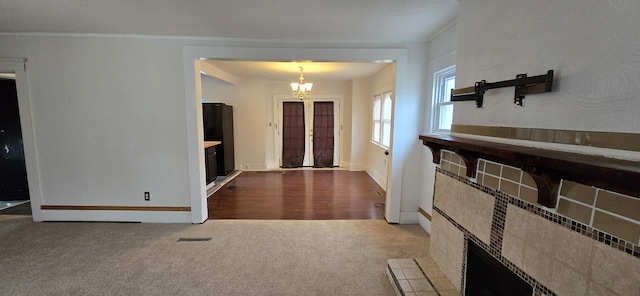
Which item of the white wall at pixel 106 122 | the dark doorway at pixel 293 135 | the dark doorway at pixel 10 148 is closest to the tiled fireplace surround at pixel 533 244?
the white wall at pixel 106 122

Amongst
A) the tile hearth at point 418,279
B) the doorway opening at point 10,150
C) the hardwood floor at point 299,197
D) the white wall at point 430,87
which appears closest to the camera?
the tile hearth at point 418,279

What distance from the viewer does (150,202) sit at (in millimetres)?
3119

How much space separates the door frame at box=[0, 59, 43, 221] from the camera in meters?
2.84

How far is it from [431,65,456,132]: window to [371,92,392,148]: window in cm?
159

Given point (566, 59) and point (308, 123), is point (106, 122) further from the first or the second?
point (308, 123)

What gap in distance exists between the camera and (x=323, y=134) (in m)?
6.57

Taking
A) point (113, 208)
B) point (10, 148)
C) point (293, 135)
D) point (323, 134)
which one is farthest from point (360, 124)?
point (10, 148)

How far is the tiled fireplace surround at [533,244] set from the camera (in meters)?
0.82

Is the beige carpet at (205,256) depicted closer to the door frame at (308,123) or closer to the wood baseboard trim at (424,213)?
the wood baseboard trim at (424,213)

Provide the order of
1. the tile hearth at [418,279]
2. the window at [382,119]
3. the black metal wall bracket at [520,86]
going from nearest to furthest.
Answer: the black metal wall bracket at [520,86] → the tile hearth at [418,279] → the window at [382,119]

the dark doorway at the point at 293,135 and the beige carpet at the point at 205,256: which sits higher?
the dark doorway at the point at 293,135

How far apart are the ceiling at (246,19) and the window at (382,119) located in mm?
2002

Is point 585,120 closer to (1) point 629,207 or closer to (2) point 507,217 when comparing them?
(1) point 629,207

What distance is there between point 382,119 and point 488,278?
12.8 feet
